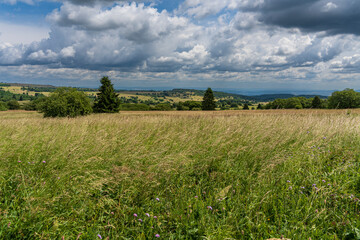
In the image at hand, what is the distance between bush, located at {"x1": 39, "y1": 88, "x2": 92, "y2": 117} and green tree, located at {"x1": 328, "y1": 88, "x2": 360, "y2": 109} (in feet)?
306

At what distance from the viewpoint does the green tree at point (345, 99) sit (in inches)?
3270

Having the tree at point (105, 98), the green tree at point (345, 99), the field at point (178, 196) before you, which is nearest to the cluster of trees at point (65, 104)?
the field at point (178, 196)

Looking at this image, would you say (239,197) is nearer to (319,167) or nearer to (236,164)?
(236,164)

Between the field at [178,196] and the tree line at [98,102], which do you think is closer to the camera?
the field at [178,196]

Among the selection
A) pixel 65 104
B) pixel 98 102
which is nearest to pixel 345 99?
pixel 98 102

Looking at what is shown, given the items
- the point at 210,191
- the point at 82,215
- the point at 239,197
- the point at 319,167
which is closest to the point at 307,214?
the point at 239,197

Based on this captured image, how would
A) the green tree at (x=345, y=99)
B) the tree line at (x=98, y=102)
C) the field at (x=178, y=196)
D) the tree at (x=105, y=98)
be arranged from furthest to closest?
the green tree at (x=345, y=99), the tree at (x=105, y=98), the tree line at (x=98, y=102), the field at (x=178, y=196)

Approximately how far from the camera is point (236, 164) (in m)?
4.12

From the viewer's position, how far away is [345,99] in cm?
8469

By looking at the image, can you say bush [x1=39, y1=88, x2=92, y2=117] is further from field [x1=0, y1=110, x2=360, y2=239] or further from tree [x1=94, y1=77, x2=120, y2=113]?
tree [x1=94, y1=77, x2=120, y2=113]

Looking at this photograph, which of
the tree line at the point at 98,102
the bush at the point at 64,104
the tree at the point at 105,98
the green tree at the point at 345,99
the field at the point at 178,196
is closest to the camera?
the field at the point at 178,196

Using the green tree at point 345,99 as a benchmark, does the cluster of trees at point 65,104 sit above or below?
below

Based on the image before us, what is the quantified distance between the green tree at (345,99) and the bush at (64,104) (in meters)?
93.4

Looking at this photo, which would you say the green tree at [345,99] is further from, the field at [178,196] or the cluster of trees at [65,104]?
the field at [178,196]
